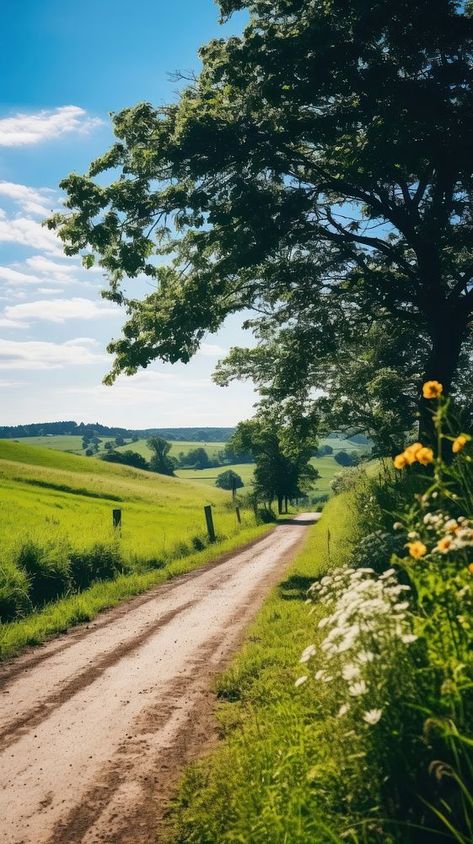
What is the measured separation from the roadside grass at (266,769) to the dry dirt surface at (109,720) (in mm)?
283

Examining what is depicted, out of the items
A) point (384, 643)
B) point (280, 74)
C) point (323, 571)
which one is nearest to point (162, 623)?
point (323, 571)

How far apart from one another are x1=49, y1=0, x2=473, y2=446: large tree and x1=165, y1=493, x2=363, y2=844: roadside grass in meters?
8.73

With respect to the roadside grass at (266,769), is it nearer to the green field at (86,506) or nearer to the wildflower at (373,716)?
the wildflower at (373,716)

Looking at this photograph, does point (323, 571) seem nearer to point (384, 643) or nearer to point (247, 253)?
point (247, 253)

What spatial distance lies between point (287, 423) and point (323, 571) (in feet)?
22.5

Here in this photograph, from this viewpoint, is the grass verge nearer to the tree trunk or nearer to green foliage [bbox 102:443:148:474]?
the tree trunk

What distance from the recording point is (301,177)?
13.5 metres

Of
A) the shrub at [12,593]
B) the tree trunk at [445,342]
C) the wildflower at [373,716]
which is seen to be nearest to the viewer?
the wildflower at [373,716]

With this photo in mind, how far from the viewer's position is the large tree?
10391 mm

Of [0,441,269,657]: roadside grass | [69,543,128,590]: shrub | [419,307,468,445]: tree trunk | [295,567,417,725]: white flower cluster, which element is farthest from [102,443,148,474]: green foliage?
[295,567,417,725]: white flower cluster

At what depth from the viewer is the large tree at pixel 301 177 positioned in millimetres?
10391

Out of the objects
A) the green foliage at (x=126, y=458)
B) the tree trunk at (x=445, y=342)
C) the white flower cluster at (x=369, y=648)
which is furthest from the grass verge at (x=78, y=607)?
the green foliage at (x=126, y=458)

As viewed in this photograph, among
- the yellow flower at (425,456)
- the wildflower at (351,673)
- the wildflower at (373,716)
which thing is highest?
the yellow flower at (425,456)

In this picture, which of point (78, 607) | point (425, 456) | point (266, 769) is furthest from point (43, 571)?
point (425, 456)
